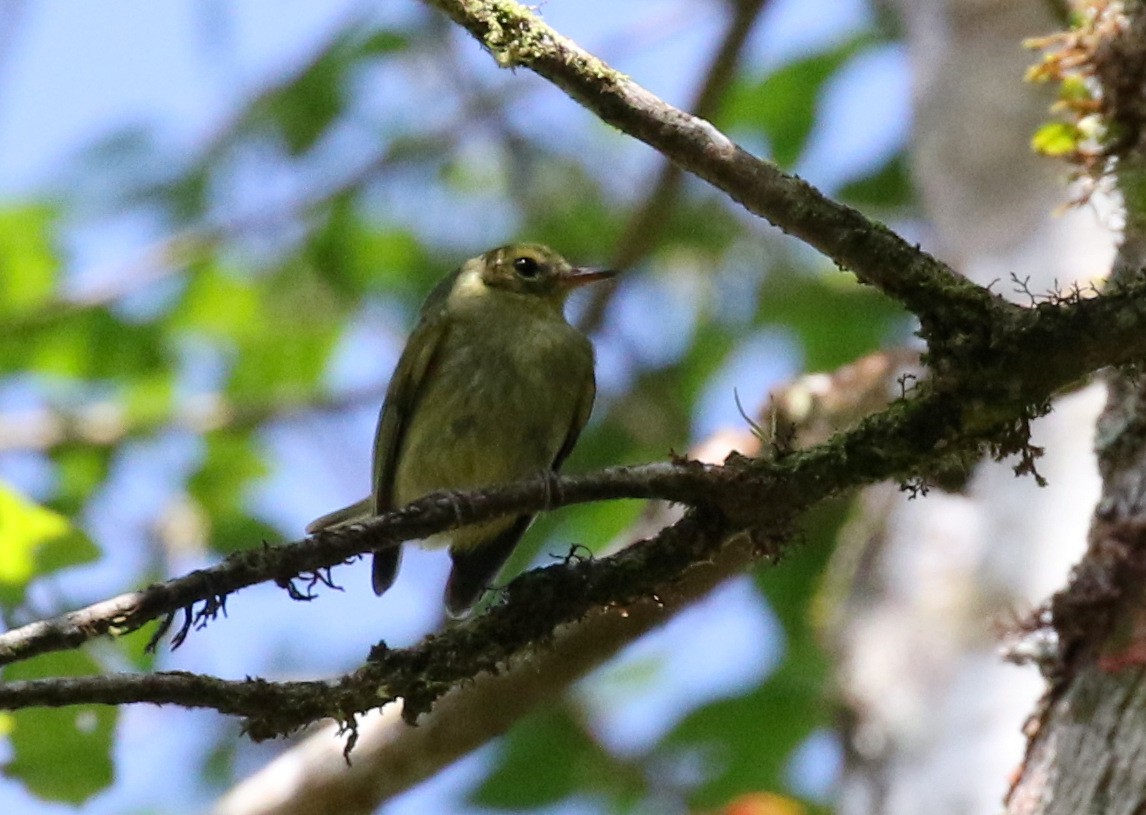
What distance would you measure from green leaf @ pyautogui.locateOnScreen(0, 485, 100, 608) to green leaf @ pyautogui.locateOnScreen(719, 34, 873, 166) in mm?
4637

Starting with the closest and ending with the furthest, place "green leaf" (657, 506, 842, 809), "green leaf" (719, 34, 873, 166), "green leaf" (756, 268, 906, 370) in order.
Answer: "green leaf" (657, 506, 842, 809) < "green leaf" (719, 34, 873, 166) < "green leaf" (756, 268, 906, 370)

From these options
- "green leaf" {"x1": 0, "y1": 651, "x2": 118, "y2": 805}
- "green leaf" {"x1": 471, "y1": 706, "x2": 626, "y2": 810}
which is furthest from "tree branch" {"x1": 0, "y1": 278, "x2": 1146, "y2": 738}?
"green leaf" {"x1": 471, "y1": 706, "x2": 626, "y2": 810}

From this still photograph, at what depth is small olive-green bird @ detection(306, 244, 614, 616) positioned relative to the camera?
4.43 m

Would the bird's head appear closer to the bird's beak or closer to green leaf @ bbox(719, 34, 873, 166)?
the bird's beak

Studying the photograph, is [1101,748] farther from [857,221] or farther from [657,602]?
[857,221]

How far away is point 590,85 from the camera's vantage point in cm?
243

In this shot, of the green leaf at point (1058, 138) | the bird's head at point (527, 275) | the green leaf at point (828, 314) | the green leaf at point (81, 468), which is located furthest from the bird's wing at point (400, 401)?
the green leaf at point (828, 314)

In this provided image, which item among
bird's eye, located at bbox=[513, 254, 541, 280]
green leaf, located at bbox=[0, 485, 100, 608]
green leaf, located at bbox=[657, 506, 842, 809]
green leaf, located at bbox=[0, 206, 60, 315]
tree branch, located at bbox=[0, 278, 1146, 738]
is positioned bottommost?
Result: tree branch, located at bbox=[0, 278, 1146, 738]

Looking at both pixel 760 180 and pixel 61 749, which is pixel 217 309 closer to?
pixel 61 749

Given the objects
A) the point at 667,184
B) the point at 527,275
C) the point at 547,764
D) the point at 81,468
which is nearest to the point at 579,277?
the point at 527,275

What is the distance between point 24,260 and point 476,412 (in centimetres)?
398

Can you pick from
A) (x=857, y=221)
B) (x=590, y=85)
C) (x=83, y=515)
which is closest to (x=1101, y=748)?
(x=857, y=221)

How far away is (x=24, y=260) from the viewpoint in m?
7.48

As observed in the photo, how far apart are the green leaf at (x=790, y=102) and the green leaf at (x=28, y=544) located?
183 inches
